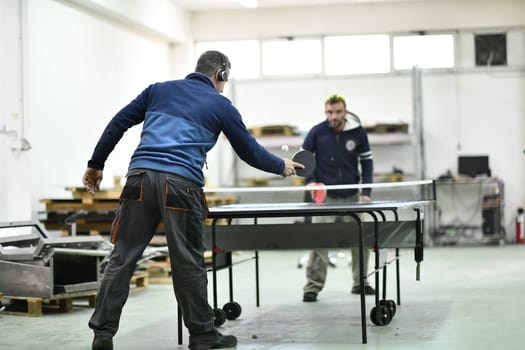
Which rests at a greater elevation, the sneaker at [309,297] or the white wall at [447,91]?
the white wall at [447,91]

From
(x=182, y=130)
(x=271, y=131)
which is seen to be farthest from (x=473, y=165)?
(x=182, y=130)

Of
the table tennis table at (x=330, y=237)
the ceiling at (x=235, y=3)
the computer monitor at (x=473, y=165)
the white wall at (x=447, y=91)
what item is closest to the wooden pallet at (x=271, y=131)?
the white wall at (x=447, y=91)

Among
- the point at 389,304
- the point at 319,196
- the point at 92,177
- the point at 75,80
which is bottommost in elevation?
the point at 389,304

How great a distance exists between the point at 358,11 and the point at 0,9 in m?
7.85

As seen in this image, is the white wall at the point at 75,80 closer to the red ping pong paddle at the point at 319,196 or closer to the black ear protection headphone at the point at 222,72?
the red ping pong paddle at the point at 319,196

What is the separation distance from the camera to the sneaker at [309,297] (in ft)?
25.3

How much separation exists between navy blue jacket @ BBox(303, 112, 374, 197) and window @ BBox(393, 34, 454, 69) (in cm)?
754

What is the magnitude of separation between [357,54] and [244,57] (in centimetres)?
212

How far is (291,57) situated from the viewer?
1570 centimetres

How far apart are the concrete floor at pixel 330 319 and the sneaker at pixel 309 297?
0.11 metres

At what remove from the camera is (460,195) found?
49.7 ft

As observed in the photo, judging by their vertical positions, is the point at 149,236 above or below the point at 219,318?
above

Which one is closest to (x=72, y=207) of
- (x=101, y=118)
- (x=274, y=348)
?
(x=101, y=118)

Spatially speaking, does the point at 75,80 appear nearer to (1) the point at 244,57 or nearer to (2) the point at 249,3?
(2) the point at 249,3
